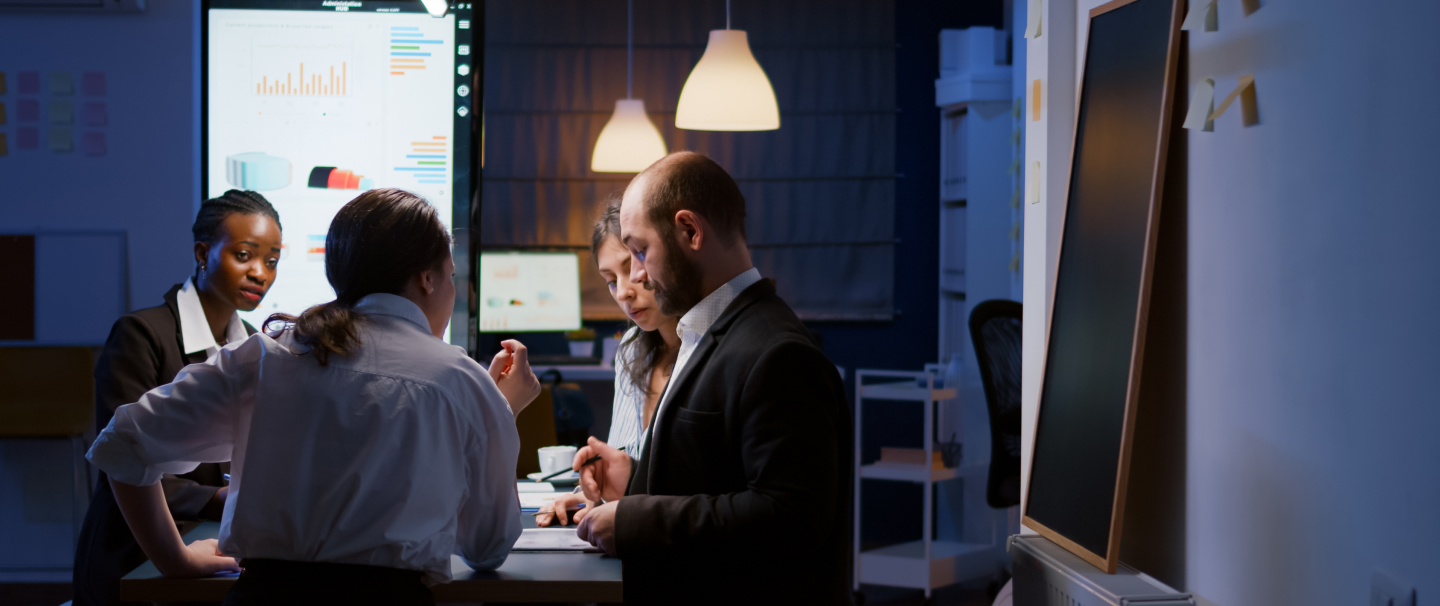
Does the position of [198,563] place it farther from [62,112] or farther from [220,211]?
[62,112]

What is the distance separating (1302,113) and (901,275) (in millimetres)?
4011

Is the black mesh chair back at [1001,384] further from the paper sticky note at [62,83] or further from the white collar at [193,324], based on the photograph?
the paper sticky note at [62,83]

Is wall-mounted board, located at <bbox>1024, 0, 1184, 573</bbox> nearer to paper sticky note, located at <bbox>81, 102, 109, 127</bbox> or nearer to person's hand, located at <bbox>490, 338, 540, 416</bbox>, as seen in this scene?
person's hand, located at <bbox>490, 338, 540, 416</bbox>

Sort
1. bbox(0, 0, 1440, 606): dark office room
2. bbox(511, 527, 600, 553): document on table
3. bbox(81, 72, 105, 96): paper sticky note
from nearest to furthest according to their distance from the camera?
bbox(0, 0, 1440, 606): dark office room → bbox(511, 527, 600, 553): document on table → bbox(81, 72, 105, 96): paper sticky note

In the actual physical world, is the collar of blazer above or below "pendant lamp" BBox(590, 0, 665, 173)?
below

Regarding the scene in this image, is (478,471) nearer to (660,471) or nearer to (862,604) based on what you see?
(660,471)

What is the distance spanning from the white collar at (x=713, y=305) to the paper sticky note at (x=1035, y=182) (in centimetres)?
77

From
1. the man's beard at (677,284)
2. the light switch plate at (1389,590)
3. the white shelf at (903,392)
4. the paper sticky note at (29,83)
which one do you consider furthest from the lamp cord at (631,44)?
the light switch plate at (1389,590)

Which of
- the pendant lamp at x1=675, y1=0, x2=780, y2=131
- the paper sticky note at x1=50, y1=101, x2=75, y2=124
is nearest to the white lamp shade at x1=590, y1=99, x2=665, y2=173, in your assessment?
the pendant lamp at x1=675, y1=0, x2=780, y2=131

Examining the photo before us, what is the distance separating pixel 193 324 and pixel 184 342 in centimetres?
5

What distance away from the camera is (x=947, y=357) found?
5164mm

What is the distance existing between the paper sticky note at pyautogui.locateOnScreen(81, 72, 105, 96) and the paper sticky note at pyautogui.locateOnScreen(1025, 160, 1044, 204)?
12.3ft

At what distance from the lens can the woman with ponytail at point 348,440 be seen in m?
1.32

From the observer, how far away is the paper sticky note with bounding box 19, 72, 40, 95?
409 centimetres
